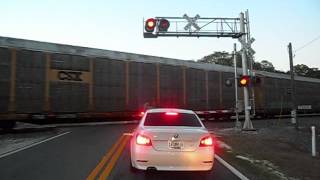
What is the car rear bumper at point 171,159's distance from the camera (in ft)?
29.7

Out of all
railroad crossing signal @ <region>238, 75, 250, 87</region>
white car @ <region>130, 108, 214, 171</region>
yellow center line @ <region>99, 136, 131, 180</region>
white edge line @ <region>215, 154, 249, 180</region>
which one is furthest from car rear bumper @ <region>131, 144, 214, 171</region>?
railroad crossing signal @ <region>238, 75, 250, 87</region>

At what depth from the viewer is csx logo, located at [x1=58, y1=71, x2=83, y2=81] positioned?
85.7 feet

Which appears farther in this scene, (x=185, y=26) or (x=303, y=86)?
(x=303, y=86)

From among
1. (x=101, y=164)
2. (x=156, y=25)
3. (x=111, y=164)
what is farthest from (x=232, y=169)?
(x=156, y=25)

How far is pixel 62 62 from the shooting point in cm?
2619

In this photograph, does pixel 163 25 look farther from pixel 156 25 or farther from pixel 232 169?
pixel 232 169

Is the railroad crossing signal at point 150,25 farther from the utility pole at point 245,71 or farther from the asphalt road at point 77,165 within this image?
the asphalt road at point 77,165

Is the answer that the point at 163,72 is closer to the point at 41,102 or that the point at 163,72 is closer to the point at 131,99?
the point at 131,99

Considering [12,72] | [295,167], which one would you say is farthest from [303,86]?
[295,167]

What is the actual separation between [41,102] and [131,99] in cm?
682

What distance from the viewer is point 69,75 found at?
1048 inches

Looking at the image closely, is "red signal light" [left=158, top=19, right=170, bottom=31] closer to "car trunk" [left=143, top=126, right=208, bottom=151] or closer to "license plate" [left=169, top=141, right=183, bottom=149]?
"car trunk" [left=143, top=126, right=208, bottom=151]

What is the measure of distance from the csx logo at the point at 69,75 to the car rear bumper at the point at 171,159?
17740mm

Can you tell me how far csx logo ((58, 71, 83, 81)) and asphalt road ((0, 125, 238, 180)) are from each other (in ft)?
32.6
